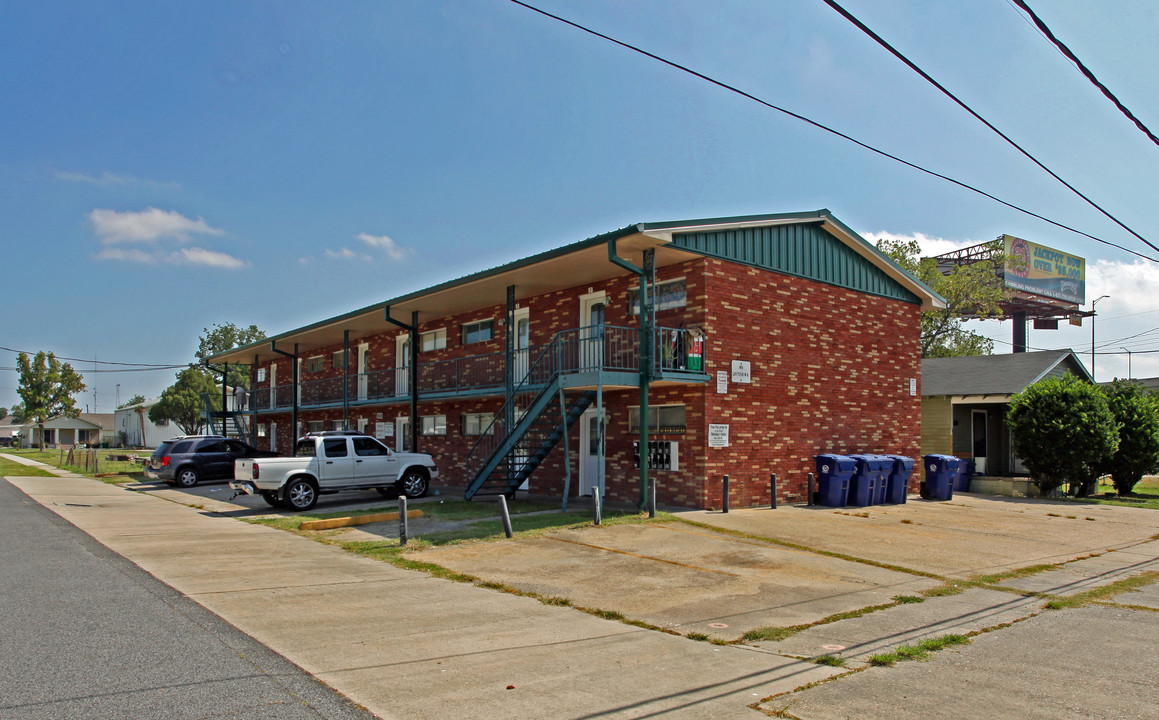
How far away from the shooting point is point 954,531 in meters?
14.0

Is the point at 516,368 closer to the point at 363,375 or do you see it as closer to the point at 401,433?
the point at 401,433

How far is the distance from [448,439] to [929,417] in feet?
51.9

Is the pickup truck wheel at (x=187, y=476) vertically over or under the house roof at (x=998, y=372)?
under

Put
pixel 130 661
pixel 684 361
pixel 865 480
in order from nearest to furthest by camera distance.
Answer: pixel 130 661
pixel 684 361
pixel 865 480

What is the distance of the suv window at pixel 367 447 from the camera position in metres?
18.4

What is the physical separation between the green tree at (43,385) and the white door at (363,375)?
188 feet

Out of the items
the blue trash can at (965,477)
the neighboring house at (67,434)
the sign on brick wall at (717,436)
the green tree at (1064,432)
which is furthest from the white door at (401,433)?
the neighboring house at (67,434)

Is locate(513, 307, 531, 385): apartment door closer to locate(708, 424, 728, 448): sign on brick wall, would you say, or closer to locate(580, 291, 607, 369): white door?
locate(580, 291, 607, 369): white door

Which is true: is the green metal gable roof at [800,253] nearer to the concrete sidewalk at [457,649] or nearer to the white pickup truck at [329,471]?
the white pickup truck at [329,471]

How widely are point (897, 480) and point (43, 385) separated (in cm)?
7843

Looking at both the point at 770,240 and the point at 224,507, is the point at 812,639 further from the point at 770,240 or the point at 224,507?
the point at 224,507

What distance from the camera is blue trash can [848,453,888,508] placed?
1772cm

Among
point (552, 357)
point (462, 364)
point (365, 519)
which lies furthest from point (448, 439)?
point (365, 519)

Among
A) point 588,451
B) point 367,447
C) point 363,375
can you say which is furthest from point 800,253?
point 363,375
